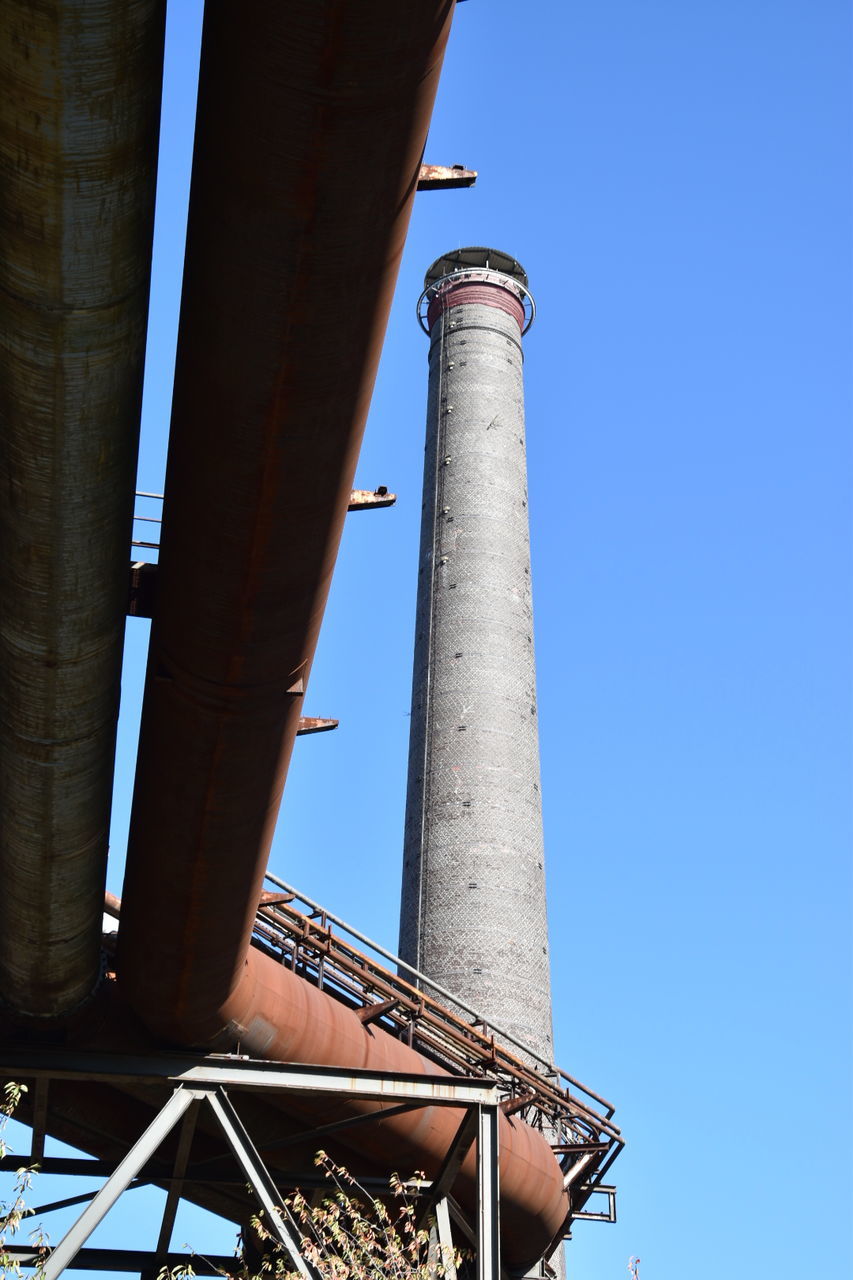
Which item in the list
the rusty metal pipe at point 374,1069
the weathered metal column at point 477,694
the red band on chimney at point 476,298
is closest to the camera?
the rusty metal pipe at point 374,1069

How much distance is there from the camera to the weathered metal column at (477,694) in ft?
68.5

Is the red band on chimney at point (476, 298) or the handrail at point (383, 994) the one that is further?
the red band on chimney at point (476, 298)

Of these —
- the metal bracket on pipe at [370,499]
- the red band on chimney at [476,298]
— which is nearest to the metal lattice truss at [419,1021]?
the metal bracket on pipe at [370,499]

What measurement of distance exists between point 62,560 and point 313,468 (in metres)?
1.35

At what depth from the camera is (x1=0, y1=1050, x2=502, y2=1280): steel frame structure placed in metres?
9.35

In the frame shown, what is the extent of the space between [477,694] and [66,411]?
18.0m

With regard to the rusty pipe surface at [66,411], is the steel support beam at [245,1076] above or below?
below

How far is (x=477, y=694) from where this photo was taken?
2356 centimetres

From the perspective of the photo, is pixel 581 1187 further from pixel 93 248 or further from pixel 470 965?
pixel 93 248

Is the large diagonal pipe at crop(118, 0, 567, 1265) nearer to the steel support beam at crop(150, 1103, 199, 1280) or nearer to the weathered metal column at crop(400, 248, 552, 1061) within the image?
the steel support beam at crop(150, 1103, 199, 1280)

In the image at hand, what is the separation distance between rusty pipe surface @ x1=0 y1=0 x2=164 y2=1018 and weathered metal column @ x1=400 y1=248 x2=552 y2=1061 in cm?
1282

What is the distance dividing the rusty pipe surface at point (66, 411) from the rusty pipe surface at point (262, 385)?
28 cm

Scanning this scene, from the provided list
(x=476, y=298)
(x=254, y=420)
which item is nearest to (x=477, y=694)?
(x=476, y=298)

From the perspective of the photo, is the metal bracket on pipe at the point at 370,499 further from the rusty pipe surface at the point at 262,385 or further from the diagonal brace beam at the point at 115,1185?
the diagonal brace beam at the point at 115,1185
